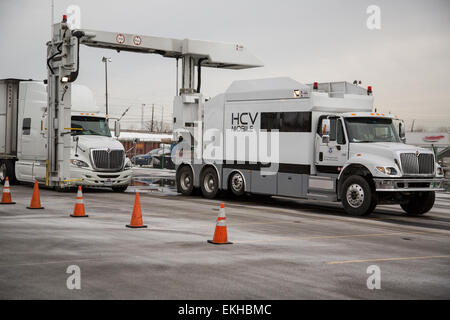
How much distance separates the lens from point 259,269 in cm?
851

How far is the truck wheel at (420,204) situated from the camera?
17.2 metres

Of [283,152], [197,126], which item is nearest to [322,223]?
[283,152]

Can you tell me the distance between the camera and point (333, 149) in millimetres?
17141

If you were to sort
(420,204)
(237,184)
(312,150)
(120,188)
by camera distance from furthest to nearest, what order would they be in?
1. (120,188)
2. (237,184)
3. (312,150)
4. (420,204)

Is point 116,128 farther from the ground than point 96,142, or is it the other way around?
point 116,128

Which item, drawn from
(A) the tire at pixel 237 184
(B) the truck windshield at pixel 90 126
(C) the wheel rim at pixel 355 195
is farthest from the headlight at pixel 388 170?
(B) the truck windshield at pixel 90 126

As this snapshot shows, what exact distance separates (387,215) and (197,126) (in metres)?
7.67

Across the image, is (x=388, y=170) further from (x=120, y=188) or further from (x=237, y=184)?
(x=120, y=188)

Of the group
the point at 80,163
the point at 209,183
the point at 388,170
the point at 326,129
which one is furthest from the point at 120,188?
the point at 388,170

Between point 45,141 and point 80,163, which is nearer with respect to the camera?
point 80,163

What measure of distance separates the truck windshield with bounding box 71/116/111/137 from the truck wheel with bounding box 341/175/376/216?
10.4m

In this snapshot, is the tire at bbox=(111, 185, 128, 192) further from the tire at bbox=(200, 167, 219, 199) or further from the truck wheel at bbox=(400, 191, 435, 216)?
the truck wheel at bbox=(400, 191, 435, 216)

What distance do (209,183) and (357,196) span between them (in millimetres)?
6399

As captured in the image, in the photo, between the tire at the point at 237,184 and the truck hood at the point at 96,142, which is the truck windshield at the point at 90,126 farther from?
the tire at the point at 237,184
